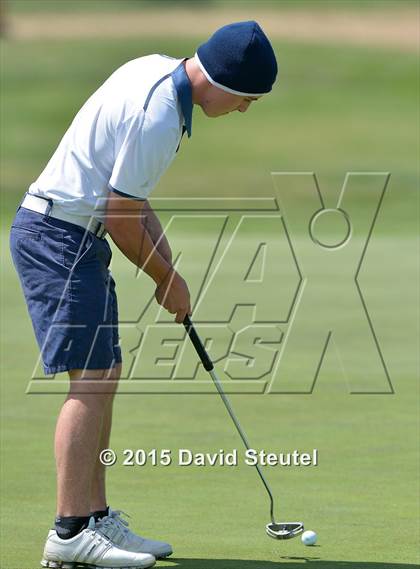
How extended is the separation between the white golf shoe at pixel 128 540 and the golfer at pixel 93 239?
0.02m

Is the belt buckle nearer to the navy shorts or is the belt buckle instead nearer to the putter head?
the navy shorts

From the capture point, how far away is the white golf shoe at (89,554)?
195 inches

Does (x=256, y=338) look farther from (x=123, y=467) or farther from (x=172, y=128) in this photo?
(x=172, y=128)

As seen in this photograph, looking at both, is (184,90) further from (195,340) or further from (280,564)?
(280,564)

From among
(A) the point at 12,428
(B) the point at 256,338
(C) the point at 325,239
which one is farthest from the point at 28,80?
(A) the point at 12,428

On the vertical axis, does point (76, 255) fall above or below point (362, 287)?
below

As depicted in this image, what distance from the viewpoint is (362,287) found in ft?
40.6

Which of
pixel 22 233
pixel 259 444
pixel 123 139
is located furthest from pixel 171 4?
pixel 123 139

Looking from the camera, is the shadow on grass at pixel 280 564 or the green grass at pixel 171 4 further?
the green grass at pixel 171 4

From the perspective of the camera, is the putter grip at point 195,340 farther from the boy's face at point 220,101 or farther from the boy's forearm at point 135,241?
the boy's face at point 220,101

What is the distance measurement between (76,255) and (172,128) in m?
0.58

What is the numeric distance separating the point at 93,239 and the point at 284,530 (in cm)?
123

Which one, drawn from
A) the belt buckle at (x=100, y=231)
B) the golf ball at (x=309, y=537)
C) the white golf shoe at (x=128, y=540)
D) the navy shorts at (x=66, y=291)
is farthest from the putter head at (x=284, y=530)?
the belt buckle at (x=100, y=231)

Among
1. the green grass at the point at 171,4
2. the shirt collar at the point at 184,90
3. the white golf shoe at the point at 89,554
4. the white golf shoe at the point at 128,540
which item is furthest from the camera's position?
→ the green grass at the point at 171,4
